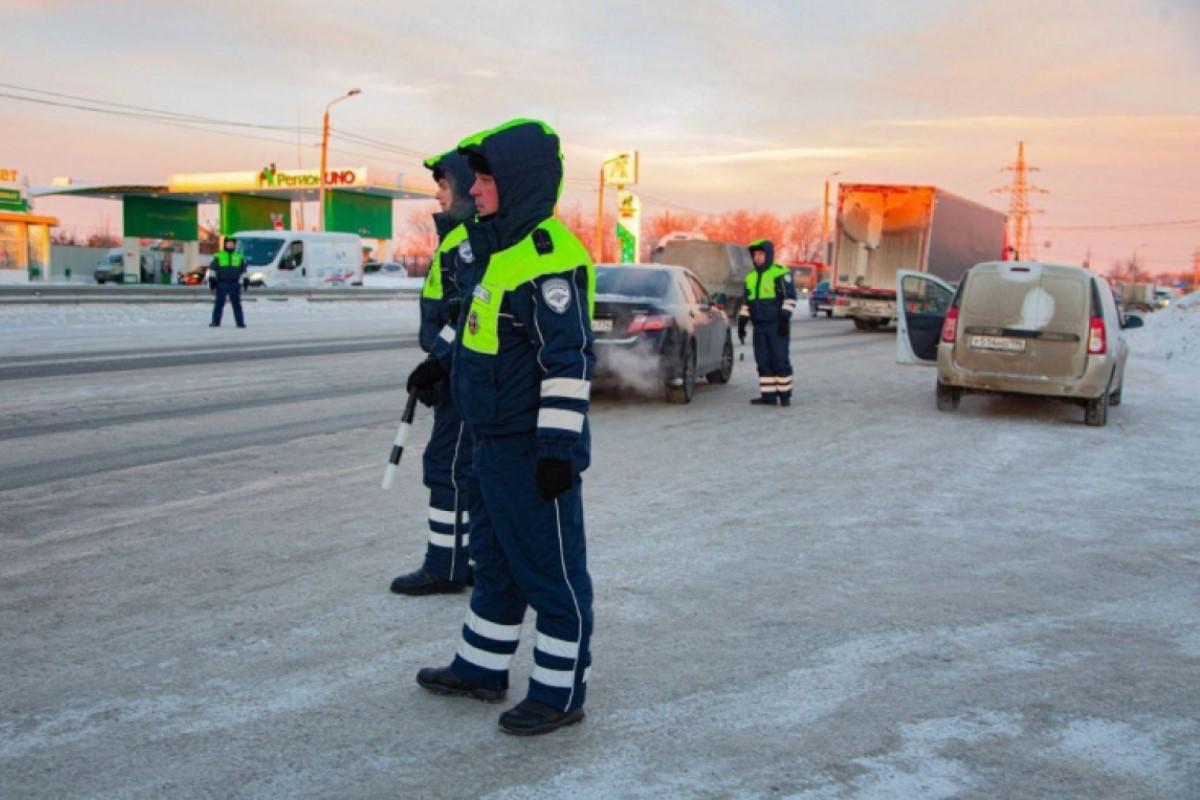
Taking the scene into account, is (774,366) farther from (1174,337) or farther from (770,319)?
(1174,337)

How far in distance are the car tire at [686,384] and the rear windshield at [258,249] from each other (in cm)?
2570

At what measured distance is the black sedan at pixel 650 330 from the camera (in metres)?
11.9

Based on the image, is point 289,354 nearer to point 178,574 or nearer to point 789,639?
point 178,574

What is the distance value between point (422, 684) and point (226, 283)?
19727 mm

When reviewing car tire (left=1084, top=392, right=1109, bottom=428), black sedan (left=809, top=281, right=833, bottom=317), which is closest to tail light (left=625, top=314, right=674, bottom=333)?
car tire (left=1084, top=392, right=1109, bottom=428)

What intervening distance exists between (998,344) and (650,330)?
3689mm

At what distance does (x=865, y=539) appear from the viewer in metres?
6.32

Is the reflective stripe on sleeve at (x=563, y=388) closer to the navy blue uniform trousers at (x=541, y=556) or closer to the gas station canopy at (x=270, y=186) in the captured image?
the navy blue uniform trousers at (x=541, y=556)

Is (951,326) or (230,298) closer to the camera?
(951,326)

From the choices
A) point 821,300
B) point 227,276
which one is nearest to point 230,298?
point 227,276

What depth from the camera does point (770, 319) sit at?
12617 mm

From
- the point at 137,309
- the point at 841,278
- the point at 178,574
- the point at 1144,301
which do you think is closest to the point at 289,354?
A: the point at 137,309

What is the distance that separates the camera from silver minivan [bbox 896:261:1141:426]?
11.4 m

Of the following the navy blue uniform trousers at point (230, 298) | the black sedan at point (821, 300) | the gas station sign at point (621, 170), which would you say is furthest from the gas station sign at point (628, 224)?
the navy blue uniform trousers at point (230, 298)
